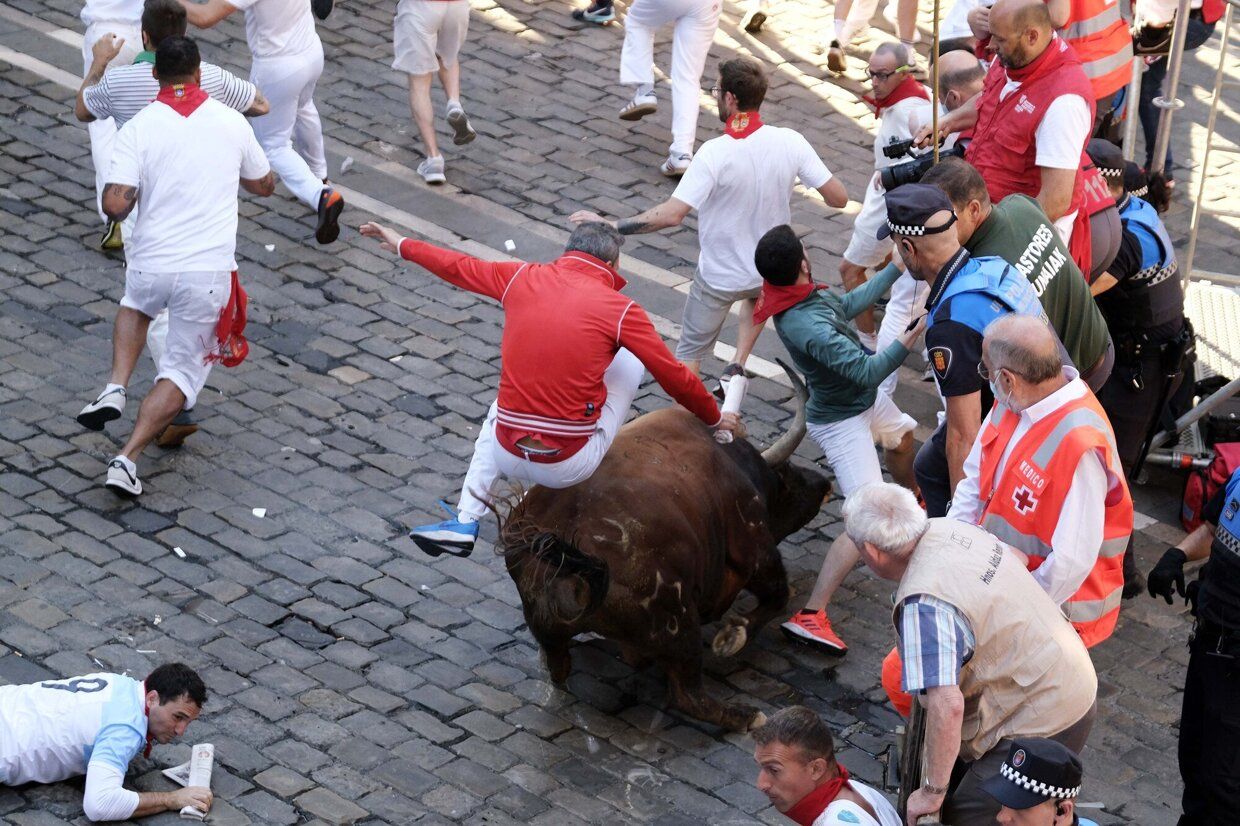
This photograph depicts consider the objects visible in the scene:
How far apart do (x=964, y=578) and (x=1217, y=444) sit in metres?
4.17

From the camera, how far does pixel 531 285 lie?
7074mm

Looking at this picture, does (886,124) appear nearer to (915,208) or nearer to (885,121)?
(885,121)

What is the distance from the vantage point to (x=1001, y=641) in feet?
17.5

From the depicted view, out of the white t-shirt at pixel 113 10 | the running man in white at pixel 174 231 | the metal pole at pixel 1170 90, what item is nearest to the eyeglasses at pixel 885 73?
the metal pole at pixel 1170 90

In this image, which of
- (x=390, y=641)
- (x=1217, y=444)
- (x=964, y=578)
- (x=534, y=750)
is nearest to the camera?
(x=964, y=578)

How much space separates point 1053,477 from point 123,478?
471cm

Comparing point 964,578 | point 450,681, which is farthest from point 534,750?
point 964,578

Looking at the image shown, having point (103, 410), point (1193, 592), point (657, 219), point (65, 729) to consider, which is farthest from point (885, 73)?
point (65, 729)

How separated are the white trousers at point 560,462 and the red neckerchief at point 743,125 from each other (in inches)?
79.8

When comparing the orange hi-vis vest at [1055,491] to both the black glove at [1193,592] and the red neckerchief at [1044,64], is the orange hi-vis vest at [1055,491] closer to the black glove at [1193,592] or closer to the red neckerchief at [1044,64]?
the black glove at [1193,592]

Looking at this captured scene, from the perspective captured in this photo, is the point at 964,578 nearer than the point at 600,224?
Yes

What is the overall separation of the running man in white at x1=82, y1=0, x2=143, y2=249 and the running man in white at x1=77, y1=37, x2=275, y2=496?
2.02m

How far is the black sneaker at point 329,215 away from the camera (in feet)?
34.6

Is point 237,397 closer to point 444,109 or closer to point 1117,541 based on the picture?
point 444,109
